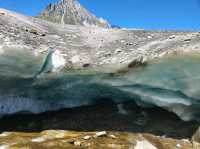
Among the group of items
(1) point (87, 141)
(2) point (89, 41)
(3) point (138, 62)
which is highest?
(2) point (89, 41)

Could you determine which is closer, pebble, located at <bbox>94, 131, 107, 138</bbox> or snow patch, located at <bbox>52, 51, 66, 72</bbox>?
snow patch, located at <bbox>52, 51, 66, 72</bbox>

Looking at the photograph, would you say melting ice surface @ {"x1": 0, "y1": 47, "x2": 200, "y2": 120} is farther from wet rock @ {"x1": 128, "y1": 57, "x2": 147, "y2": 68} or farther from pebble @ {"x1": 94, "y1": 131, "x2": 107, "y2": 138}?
pebble @ {"x1": 94, "y1": 131, "x2": 107, "y2": 138}

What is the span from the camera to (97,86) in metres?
19.4

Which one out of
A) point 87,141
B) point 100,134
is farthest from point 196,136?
point 87,141

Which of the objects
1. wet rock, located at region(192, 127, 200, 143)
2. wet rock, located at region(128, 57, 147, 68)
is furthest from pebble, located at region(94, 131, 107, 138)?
wet rock, located at region(192, 127, 200, 143)

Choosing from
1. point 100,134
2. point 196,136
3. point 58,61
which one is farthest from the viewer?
point 196,136

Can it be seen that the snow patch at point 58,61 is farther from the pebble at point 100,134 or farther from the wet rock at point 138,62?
the pebble at point 100,134

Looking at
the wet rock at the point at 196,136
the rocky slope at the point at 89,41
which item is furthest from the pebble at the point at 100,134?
the wet rock at the point at 196,136

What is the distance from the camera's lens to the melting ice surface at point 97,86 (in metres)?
17.5

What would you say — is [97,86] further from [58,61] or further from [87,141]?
[87,141]

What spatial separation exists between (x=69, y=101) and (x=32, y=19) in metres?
4.14

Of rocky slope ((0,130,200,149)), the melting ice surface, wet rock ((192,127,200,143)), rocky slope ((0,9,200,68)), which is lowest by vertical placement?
rocky slope ((0,130,200,149))

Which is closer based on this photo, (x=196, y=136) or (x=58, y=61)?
A: (x=58, y=61)

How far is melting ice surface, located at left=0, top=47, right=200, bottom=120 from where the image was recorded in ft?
57.3
